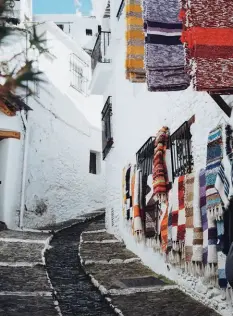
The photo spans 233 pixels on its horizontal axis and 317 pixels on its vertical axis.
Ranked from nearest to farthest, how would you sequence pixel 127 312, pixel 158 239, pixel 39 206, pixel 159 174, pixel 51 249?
1. pixel 127 312
2. pixel 159 174
3. pixel 158 239
4. pixel 51 249
5. pixel 39 206

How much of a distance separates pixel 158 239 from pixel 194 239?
6.92ft

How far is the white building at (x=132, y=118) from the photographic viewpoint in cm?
591

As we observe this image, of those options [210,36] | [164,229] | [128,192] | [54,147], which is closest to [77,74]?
[54,147]

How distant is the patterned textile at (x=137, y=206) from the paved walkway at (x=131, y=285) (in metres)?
0.76

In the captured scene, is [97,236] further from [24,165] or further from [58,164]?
[58,164]

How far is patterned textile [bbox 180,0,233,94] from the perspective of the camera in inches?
158

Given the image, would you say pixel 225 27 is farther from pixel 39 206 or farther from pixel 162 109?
pixel 39 206

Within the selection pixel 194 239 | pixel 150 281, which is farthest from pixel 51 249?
pixel 194 239

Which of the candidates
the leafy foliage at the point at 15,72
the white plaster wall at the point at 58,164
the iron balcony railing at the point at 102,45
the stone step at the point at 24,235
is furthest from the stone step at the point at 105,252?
the leafy foliage at the point at 15,72

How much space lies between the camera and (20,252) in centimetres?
985

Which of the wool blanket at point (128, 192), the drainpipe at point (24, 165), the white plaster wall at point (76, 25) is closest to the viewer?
the wool blanket at point (128, 192)

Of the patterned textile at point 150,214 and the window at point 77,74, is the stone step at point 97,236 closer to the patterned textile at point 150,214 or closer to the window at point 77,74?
the patterned textile at point 150,214

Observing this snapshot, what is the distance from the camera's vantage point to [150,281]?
7332 mm

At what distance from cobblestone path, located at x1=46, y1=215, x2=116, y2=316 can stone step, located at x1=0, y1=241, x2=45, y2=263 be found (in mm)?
255
